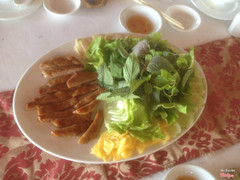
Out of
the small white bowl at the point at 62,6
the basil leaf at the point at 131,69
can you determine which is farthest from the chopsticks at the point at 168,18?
the basil leaf at the point at 131,69

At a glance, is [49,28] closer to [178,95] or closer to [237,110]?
[178,95]

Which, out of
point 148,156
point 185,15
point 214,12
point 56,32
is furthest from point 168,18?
point 148,156

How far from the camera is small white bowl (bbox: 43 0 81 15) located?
124cm

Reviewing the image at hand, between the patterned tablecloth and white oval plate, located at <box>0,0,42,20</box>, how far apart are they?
43cm

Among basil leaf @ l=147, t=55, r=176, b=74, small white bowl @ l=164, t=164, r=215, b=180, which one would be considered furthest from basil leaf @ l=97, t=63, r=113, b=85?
small white bowl @ l=164, t=164, r=215, b=180

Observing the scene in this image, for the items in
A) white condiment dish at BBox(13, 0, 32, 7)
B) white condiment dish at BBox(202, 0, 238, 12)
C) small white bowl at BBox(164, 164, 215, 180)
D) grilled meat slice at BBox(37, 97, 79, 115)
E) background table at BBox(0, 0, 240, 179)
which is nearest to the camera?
small white bowl at BBox(164, 164, 215, 180)

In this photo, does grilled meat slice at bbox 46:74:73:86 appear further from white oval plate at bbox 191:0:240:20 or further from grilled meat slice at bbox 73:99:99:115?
white oval plate at bbox 191:0:240:20

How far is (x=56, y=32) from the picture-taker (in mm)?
1218

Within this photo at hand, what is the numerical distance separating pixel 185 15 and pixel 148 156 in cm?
81

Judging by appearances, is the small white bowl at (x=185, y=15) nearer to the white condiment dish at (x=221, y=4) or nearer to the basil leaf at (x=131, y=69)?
the white condiment dish at (x=221, y=4)

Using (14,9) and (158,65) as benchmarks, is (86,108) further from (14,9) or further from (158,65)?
(14,9)

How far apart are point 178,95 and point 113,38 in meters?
0.41

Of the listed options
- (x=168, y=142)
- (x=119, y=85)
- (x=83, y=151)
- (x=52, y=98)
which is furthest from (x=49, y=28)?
(x=168, y=142)

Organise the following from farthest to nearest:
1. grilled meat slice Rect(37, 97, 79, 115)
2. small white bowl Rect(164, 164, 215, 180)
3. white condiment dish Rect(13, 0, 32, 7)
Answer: white condiment dish Rect(13, 0, 32, 7) < grilled meat slice Rect(37, 97, 79, 115) < small white bowl Rect(164, 164, 215, 180)
